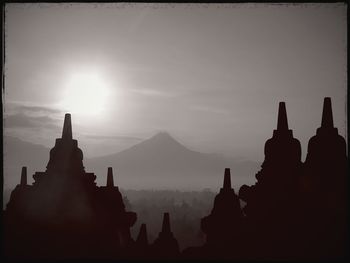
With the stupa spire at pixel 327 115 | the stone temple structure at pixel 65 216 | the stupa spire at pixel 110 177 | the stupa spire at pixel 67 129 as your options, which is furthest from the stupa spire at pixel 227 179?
the stupa spire at pixel 67 129

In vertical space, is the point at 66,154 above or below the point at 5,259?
above

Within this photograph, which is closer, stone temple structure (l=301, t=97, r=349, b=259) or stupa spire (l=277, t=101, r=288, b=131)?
stone temple structure (l=301, t=97, r=349, b=259)

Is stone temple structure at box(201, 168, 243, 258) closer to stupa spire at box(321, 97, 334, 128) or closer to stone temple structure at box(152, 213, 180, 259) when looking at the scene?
stone temple structure at box(152, 213, 180, 259)

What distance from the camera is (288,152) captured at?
951cm

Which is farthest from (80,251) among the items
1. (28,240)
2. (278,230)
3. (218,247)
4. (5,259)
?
(278,230)

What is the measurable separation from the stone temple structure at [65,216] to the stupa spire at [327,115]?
17.7 ft

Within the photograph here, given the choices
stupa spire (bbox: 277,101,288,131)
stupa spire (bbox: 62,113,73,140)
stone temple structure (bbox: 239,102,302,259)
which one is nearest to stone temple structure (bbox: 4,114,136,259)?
stupa spire (bbox: 62,113,73,140)

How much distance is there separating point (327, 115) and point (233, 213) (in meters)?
3.24

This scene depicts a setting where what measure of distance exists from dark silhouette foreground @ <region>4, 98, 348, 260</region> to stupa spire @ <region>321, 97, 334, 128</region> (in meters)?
0.02

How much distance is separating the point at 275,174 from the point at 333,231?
1.77m

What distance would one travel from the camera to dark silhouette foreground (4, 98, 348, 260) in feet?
29.7

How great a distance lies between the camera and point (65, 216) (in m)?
9.33

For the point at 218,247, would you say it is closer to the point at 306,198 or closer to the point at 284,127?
the point at 306,198

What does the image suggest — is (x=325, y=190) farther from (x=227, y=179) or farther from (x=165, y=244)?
(x=165, y=244)
